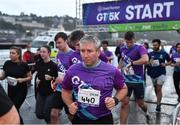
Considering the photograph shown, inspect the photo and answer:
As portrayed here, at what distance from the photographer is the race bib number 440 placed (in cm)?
390

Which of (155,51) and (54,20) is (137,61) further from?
(54,20)

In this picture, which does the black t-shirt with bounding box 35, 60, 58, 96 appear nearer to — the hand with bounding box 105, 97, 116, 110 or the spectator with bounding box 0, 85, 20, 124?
the hand with bounding box 105, 97, 116, 110

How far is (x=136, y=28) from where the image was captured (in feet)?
31.9

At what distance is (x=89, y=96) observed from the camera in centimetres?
388

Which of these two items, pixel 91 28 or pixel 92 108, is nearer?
pixel 92 108

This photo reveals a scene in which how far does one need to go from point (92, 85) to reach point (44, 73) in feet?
8.79

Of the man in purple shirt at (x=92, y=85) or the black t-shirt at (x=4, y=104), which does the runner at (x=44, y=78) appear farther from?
the black t-shirt at (x=4, y=104)

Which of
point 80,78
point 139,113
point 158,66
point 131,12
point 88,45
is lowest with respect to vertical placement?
point 139,113

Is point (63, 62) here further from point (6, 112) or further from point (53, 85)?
point (6, 112)

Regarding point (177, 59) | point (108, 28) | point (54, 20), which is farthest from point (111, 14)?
point (54, 20)

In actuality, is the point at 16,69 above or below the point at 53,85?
above

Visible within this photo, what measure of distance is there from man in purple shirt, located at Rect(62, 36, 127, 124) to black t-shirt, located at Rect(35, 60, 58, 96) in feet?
7.51

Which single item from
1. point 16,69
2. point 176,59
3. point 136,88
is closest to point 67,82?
point 16,69

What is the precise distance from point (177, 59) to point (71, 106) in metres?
6.66
